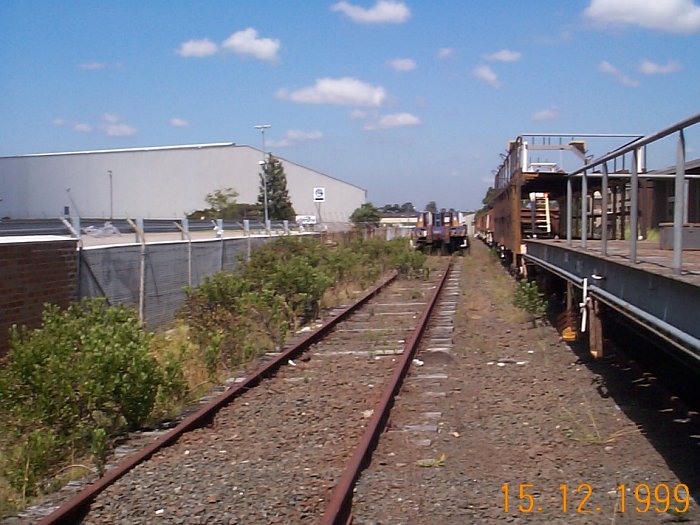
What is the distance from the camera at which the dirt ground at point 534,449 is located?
541 centimetres

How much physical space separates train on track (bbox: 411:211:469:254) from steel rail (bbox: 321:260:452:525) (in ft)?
102

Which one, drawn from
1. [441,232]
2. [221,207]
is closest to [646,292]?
[441,232]

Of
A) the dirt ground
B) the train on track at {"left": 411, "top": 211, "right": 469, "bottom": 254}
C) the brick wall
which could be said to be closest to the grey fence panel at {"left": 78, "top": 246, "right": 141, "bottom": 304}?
the brick wall

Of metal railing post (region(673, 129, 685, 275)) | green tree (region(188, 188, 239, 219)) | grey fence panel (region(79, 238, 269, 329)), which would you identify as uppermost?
green tree (region(188, 188, 239, 219))

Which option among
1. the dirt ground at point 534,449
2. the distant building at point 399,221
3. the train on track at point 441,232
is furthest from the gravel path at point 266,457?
the distant building at point 399,221

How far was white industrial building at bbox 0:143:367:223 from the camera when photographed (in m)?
76.3

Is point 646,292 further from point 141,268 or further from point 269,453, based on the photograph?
point 141,268

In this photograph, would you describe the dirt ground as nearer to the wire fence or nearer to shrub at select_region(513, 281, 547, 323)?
shrub at select_region(513, 281, 547, 323)

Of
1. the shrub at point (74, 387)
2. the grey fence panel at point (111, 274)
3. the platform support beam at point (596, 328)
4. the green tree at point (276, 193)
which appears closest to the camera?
the shrub at point (74, 387)

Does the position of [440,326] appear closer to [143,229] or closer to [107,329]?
[143,229]

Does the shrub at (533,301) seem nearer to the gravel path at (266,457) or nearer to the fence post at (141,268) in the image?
the gravel path at (266,457)

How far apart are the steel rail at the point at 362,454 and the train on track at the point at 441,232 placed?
31.1m

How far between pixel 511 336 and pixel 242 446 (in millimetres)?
7223

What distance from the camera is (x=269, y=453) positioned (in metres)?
6.93
